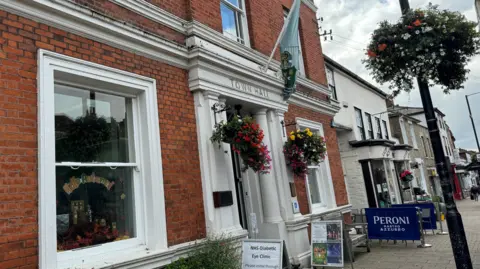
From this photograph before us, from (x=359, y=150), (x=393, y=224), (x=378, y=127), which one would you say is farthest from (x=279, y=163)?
(x=378, y=127)

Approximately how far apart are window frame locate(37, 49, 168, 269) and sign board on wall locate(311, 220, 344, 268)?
2984mm

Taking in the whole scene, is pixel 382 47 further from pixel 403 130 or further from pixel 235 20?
pixel 403 130

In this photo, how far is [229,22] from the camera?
7609 mm

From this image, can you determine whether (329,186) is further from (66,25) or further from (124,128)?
(66,25)

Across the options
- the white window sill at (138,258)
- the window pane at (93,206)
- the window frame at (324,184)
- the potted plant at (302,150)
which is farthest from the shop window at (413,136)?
the window pane at (93,206)

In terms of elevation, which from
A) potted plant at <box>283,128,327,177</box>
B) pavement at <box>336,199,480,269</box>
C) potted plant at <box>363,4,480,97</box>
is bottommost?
pavement at <box>336,199,480,269</box>

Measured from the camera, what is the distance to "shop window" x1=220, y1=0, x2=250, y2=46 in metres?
7.48

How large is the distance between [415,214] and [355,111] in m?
9.64

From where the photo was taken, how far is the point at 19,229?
3436 mm

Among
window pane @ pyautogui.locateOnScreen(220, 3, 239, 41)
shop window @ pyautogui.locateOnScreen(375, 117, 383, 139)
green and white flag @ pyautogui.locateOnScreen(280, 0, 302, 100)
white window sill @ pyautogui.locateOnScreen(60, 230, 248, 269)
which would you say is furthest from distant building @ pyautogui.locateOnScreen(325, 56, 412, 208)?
white window sill @ pyautogui.locateOnScreen(60, 230, 248, 269)

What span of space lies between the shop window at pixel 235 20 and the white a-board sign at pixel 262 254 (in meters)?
4.33

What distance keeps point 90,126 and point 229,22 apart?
419 centimetres

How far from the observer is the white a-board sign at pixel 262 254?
4789mm

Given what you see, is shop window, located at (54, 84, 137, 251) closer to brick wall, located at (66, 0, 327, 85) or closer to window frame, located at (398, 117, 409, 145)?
brick wall, located at (66, 0, 327, 85)
